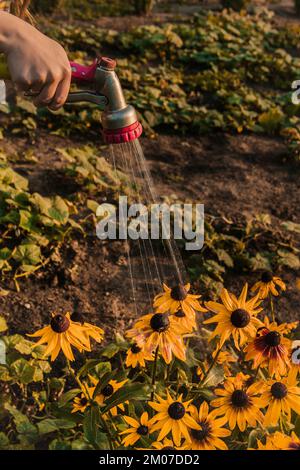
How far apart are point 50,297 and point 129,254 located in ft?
2.06

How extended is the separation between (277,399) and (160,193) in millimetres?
2719

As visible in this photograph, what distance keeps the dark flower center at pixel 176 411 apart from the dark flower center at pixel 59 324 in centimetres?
42

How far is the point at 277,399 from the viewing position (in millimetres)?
1903

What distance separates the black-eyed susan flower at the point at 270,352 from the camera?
6.46ft

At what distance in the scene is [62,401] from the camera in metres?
2.21

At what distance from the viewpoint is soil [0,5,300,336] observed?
3307 mm

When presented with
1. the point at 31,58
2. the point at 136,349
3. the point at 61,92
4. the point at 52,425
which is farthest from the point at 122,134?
the point at 52,425

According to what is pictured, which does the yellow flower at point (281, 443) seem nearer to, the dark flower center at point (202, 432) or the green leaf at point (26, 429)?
the dark flower center at point (202, 432)

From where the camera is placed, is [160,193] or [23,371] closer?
[23,371]

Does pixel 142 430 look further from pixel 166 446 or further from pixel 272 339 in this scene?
pixel 272 339

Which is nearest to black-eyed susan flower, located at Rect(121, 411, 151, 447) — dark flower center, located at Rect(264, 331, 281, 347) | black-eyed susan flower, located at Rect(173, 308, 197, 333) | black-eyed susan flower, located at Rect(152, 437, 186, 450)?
black-eyed susan flower, located at Rect(152, 437, 186, 450)

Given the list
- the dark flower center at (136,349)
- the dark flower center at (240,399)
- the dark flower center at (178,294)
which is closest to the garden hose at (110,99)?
the dark flower center at (178,294)

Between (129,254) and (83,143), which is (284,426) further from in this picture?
(83,143)

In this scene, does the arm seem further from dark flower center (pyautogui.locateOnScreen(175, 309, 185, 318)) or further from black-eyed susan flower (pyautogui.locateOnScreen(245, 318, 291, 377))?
black-eyed susan flower (pyautogui.locateOnScreen(245, 318, 291, 377))
